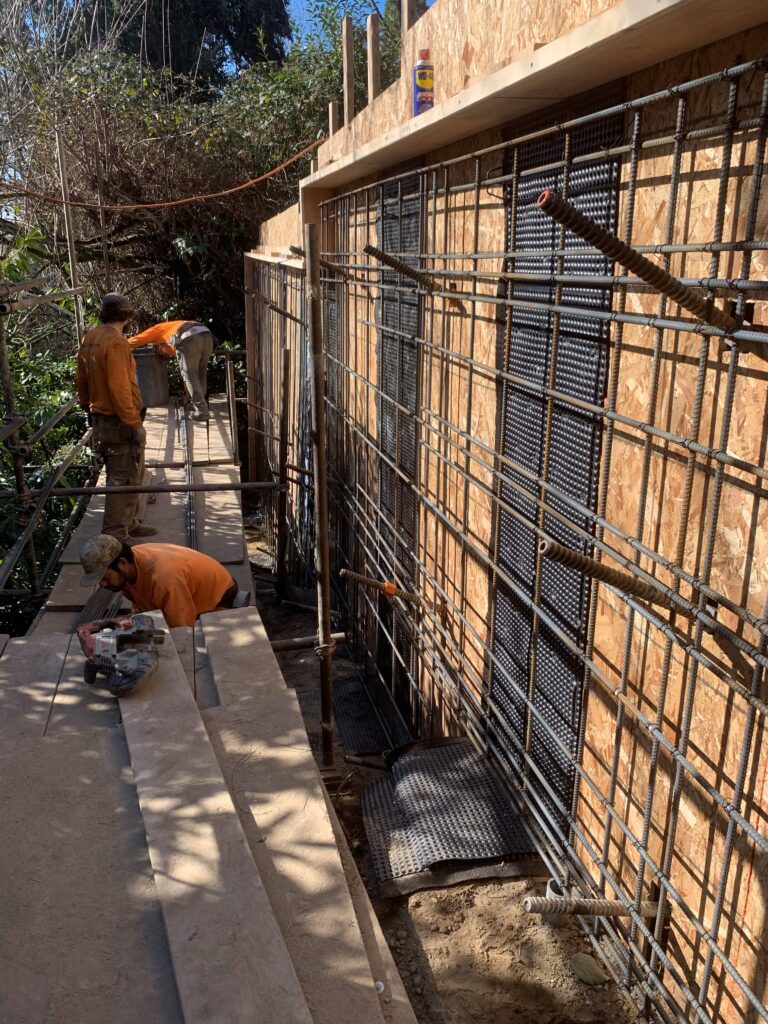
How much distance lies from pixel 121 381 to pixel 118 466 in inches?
32.3

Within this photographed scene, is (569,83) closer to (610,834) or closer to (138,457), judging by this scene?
(610,834)

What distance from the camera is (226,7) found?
24.1 m

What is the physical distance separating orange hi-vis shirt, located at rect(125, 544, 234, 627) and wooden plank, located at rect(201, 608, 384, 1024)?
1129 mm

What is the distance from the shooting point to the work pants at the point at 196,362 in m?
10.9

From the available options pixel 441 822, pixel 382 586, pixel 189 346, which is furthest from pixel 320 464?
pixel 189 346

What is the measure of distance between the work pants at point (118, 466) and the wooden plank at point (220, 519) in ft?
2.19

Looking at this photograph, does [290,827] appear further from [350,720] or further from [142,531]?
[142,531]

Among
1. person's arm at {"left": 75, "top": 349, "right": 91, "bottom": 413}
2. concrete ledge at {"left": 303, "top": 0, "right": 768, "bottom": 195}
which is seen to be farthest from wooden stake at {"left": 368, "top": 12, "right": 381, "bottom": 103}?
person's arm at {"left": 75, "top": 349, "right": 91, "bottom": 413}

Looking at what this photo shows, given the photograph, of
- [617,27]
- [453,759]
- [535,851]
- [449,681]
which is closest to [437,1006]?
[535,851]

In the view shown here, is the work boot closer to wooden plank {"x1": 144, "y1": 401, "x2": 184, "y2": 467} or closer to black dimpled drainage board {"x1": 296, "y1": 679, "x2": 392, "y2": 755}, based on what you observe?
wooden plank {"x1": 144, "y1": 401, "x2": 184, "y2": 467}

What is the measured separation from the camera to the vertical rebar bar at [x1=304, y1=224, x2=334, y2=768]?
4504 millimetres

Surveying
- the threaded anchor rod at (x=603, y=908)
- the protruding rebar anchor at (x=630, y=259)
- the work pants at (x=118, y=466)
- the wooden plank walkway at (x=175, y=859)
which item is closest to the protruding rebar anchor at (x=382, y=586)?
the wooden plank walkway at (x=175, y=859)

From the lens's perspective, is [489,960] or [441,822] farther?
[441,822]

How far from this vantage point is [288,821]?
287 centimetres
